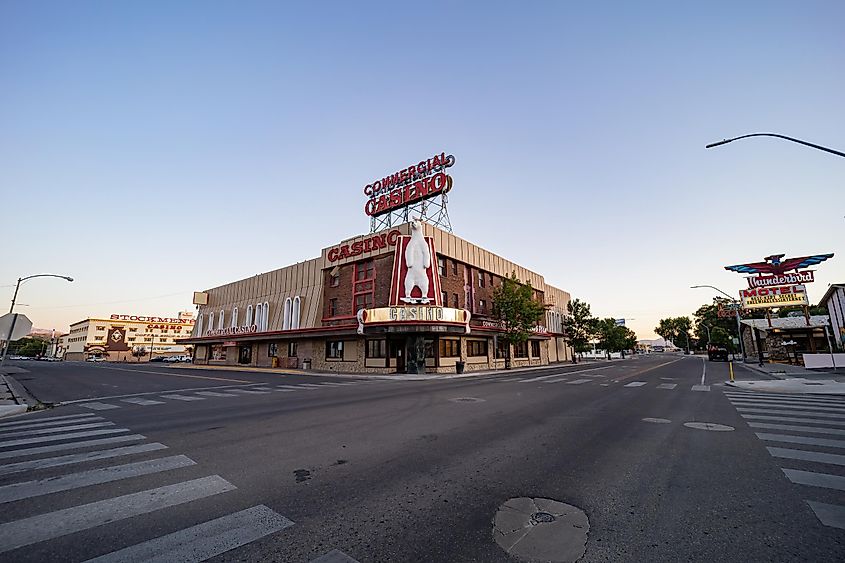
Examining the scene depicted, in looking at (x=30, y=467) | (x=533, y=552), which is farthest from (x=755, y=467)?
(x=30, y=467)

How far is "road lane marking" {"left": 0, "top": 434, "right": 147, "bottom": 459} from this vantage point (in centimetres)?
649

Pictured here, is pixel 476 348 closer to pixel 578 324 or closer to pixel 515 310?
pixel 515 310

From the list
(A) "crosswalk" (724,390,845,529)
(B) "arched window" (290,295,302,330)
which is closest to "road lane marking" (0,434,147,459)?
(A) "crosswalk" (724,390,845,529)

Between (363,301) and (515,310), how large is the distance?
17.3 metres

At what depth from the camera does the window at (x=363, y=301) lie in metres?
37.8

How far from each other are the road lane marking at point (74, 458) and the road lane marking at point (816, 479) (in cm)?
1014

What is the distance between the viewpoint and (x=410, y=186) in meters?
39.7

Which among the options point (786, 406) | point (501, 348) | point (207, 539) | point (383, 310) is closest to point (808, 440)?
point (786, 406)

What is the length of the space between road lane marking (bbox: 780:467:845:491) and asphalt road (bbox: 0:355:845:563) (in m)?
0.04

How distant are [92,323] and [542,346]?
14536cm

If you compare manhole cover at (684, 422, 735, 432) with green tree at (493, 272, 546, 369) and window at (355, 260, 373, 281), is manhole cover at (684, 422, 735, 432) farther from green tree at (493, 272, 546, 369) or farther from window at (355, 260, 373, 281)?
green tree at (493, 272, 546, 369)

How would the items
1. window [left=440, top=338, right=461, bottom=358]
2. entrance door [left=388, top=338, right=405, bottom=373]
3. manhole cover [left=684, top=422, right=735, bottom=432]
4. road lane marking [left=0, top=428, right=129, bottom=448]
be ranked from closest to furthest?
road lane marking [left=0, top=428, right=129, bottom=448], manhole cover [left=684, top=422, right=735, bottom=432], entrance door [left=388, top=338, right=405, bottom=373], window [left=440, top=338, right=461, bottom=358]

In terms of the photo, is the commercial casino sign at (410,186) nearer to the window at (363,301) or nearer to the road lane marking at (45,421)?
the window at (363,301)

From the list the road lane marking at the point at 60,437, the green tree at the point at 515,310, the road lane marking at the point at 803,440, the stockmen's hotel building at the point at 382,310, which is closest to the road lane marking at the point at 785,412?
the road lane marking at the point at 803,440
